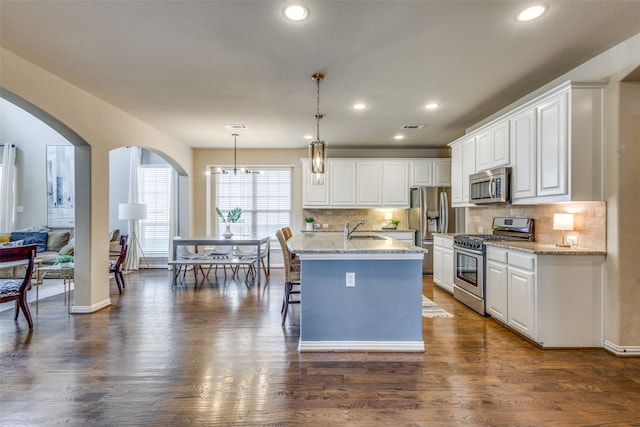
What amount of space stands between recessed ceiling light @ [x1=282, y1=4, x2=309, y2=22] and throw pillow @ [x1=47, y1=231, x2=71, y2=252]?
6.73m

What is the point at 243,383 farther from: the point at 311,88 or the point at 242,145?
the point at 242,145

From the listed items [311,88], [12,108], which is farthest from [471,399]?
[12,108]

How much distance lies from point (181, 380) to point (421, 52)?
10.9 ft

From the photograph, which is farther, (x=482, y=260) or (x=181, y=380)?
(x=482, y=260)

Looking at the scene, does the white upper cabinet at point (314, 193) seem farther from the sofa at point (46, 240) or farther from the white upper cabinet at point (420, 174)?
the sofa at point (46, 240)

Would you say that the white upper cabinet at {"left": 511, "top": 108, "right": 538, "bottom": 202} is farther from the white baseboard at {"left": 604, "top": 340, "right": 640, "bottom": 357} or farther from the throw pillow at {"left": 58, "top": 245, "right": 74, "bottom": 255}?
the throw pillow at {"left": 58, "top": 245, "right": 74, "bottom": 255}

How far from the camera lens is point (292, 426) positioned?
1.85 metres

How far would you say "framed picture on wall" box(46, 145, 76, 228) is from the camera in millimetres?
6770

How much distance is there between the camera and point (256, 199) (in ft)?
23.8

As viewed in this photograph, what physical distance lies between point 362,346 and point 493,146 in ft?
9.81

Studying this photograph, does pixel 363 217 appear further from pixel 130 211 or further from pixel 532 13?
pixel 532 13

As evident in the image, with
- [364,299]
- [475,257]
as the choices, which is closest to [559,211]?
[475,257]

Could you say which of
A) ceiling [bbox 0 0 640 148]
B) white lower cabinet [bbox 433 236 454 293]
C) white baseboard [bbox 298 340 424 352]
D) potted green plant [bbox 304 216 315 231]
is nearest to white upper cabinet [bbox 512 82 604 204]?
ceiling [bbox 0 0 640 148]

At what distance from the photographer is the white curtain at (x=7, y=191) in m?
6.55
